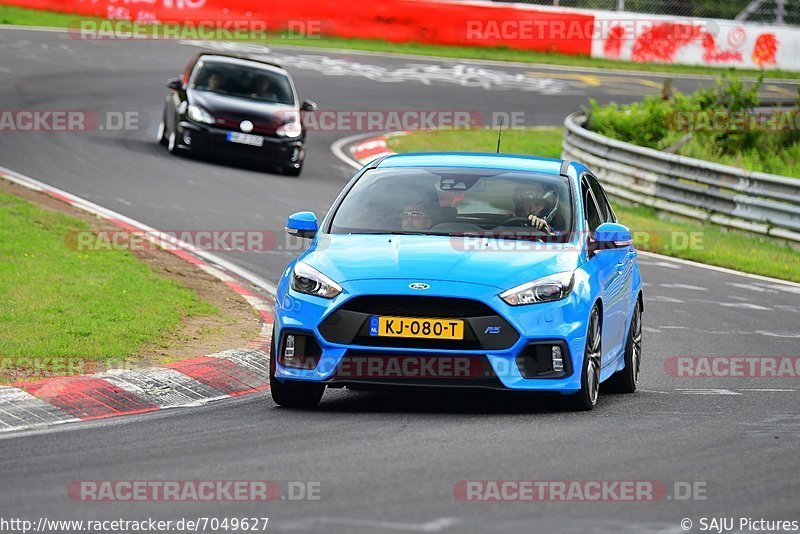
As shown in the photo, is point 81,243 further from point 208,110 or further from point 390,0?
point 390,0

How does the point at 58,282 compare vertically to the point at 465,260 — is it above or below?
below

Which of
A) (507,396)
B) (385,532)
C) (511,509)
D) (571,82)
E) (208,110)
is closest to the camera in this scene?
(385,532)

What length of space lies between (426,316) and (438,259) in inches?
18.2

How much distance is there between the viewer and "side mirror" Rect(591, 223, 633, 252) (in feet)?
30.7

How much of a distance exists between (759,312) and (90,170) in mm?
10215

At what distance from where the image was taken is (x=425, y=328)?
8.33 m

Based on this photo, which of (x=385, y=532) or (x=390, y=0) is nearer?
(x=385, y=532)

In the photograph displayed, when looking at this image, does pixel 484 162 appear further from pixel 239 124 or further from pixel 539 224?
pixel 239 124

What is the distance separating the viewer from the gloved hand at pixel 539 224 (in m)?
9.42

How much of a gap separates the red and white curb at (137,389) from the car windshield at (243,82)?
12694 millimetres

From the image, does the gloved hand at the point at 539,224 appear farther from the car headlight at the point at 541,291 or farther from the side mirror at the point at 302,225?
the side mirror at the point at 302,225

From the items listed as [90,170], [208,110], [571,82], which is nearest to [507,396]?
[90,170]

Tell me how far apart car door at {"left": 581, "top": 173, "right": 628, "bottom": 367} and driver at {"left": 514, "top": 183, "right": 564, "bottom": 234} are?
30cm

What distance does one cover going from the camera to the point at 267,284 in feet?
46.8
